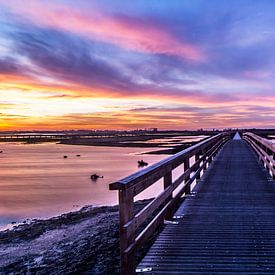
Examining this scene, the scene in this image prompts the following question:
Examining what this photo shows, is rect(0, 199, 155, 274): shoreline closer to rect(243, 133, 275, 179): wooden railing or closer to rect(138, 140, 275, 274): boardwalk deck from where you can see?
rect(138, 140, 275, 274): boardwalk deck

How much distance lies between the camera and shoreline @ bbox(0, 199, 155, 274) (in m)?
7.16

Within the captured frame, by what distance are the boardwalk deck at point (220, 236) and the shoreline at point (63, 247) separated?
2.62 ft

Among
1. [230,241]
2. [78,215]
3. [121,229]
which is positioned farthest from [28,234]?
[121,229]

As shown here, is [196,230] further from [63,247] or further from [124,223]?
[63,247]

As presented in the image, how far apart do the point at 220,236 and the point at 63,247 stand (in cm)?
448

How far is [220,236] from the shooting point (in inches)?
245

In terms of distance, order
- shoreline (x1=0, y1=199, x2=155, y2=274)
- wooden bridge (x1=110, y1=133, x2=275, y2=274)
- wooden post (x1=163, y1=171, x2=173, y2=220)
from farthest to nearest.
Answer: shoreline (x1=0, y1=199, x2=155, y2=274), wooden post (x1=163, y1=171, x2=173, y2=220), wooden bridge (x1=110, y1=133, x2=275, y2=274)

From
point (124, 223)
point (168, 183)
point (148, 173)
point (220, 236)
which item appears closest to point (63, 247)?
point (168, 183)

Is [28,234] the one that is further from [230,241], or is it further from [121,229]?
[121,229]

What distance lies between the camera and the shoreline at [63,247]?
7161 millimetres

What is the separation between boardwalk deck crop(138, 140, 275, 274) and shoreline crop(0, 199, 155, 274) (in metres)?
0.80

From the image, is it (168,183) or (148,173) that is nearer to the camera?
(148,173)

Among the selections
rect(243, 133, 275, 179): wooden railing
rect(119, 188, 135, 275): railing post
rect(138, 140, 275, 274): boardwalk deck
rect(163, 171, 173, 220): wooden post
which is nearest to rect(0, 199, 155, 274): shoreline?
rect(138, 140, 275, 274): boardwalk deck

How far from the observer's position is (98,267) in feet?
21.8
